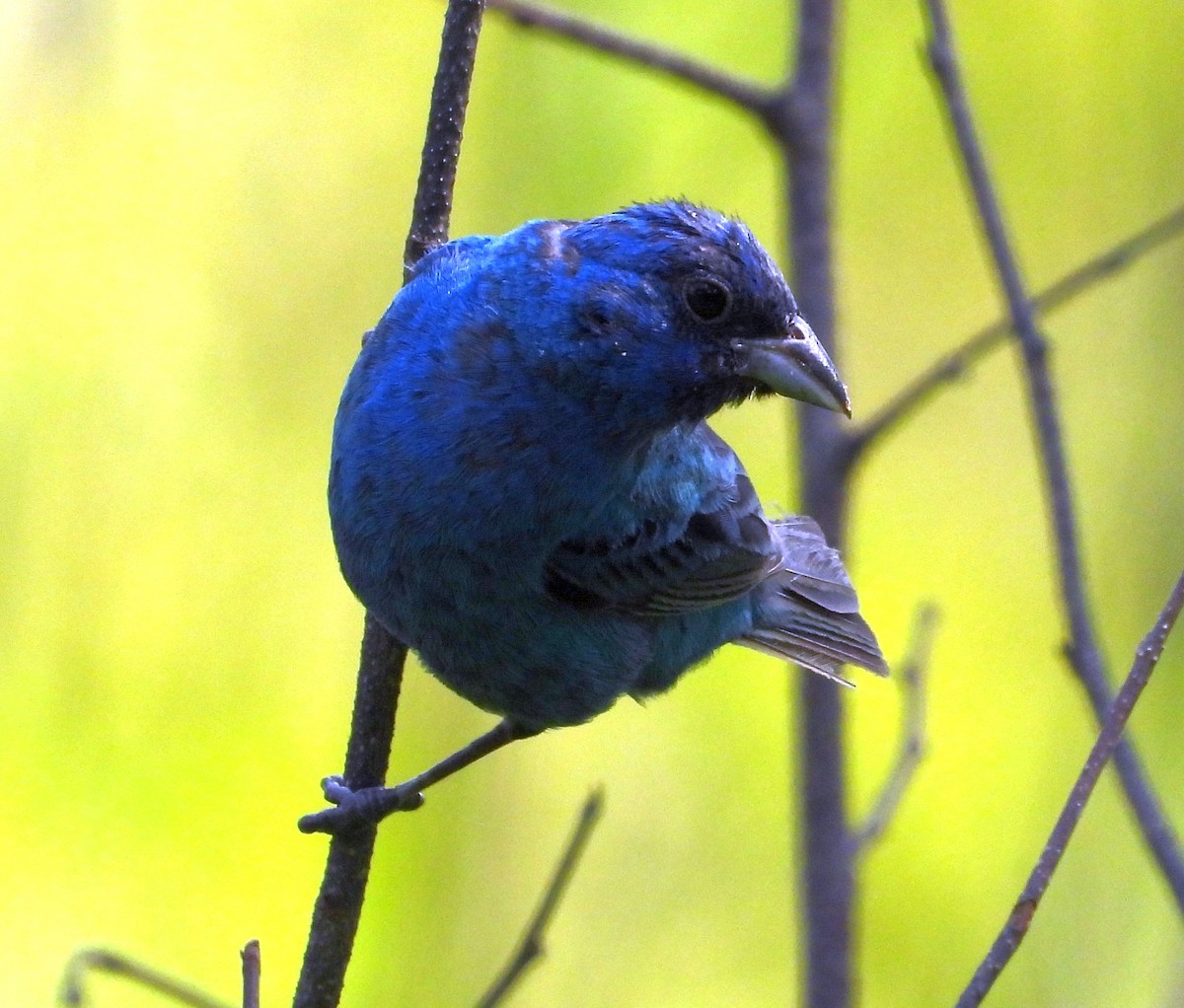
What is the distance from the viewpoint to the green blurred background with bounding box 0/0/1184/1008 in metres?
5.32

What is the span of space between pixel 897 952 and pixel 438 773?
112 inches

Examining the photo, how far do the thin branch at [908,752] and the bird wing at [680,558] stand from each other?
437mm

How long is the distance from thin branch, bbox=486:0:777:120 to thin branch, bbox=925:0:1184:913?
20.3 inches

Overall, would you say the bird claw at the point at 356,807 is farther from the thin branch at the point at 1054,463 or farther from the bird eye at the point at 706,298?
the thin branch at the point at 1054,463

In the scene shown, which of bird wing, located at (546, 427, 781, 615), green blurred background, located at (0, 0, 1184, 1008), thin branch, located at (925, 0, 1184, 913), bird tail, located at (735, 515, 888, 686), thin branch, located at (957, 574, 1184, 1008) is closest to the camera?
thin branch, located at (957, 574, 1184, 1008)

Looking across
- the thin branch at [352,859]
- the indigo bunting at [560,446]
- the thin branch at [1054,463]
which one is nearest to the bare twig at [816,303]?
the indigo bunting at [560,446]

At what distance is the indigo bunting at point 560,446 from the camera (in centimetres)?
282

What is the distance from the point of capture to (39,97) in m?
5.64

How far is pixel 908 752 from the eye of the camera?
348 cm

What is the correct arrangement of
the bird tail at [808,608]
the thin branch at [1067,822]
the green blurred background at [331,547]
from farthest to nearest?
the green blurred background at [331,547], the bird tail at [808,608], the thin branch at [1067,822]

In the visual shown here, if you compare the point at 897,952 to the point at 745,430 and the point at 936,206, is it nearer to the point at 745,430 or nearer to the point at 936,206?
the point at 745,430

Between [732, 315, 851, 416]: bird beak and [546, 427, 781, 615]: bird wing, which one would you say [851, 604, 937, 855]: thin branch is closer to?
[546, 427, 781, 615]: bird wing

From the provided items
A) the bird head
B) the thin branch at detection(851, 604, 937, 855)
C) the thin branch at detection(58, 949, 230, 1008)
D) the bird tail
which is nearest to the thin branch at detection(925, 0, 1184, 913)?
the bird head

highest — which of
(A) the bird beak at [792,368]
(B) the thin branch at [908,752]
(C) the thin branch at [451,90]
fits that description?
(C) the thin branch at [451,90]
